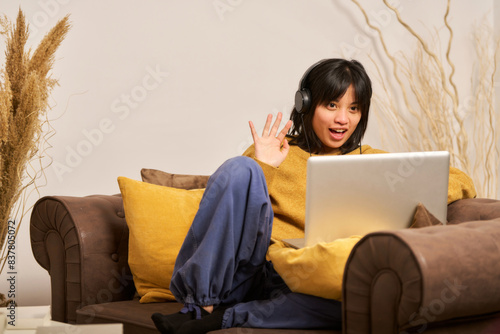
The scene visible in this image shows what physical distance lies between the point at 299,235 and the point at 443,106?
1543 millimetres

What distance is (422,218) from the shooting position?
139 cm

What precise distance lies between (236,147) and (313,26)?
75 cm

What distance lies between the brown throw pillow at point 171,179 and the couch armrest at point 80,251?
0.72ft

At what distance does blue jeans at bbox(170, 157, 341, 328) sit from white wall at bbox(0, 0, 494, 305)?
48.8 inches

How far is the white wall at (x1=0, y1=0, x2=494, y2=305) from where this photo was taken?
254cm

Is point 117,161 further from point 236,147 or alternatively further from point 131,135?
point 236,147

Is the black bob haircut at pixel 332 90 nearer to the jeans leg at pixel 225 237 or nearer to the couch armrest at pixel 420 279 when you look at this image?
the jeans leg at pixel 225 237

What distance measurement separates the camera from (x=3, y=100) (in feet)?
6.78

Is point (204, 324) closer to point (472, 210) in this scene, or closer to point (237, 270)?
point (237, 270)

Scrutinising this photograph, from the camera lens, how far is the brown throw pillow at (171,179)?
204 cm

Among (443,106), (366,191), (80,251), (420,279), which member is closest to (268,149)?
(366,191)

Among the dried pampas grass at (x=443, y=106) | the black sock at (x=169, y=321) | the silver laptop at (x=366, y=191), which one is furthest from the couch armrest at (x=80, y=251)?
the dried pampas grass at (x=443, y=106)

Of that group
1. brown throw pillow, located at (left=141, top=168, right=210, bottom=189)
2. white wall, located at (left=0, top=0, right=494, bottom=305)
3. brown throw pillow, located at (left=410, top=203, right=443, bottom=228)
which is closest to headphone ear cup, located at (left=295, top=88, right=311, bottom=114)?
brown throw pillow, located at (left=141, top=168, right=210, bottom=189)

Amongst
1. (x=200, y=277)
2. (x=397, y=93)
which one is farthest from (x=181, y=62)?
(x=200, y=277)
